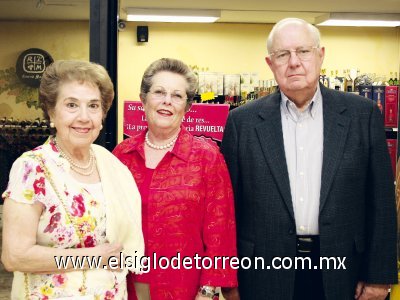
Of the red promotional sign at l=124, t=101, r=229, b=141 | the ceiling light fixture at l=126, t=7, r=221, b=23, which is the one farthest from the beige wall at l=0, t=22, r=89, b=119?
the red promotional sign at l=124, t=101, r=229, b=141

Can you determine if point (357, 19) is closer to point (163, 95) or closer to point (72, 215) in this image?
point (163, 95)

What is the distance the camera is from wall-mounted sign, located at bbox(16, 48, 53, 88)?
307 inches

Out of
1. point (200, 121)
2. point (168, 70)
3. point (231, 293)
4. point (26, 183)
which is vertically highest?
point (168, 70)

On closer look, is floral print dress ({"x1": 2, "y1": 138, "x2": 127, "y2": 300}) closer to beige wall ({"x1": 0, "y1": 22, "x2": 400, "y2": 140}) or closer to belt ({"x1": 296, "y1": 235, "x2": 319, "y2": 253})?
belt ({"x1": 296, "y1": 235, "x2": 319, "y2": 253})

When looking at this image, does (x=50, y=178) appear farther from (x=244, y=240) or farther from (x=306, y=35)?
(x=306, y=35)

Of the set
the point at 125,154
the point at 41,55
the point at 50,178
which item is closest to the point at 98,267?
the point at 50,178

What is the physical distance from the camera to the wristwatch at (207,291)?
2209 mm

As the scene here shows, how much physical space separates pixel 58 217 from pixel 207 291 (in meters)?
0.74

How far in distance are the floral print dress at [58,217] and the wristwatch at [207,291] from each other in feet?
1.40

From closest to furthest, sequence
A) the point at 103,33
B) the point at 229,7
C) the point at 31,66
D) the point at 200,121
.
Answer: the point at 103,33 < the point at 200,121 < the point at 229,7 < the point at 31,66

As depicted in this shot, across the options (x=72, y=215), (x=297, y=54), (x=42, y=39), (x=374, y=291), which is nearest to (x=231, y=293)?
(x=374, y=291)

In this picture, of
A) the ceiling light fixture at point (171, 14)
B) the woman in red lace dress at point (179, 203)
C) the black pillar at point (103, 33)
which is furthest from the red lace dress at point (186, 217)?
the ceiling light fixture at point (171, 14)

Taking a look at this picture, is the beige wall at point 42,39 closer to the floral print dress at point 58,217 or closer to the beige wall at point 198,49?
the beige wall at point 198,49

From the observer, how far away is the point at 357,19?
25.4 ft
